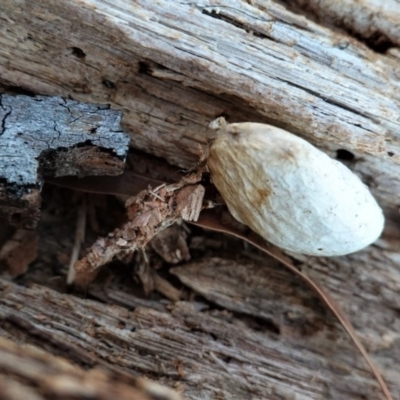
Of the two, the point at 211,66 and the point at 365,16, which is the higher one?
the point at 365,16

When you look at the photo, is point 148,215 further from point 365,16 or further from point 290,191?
point 365,16

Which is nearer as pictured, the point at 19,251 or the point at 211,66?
the point at 211,66

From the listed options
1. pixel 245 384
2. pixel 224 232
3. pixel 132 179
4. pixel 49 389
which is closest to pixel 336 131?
pixel 224 232

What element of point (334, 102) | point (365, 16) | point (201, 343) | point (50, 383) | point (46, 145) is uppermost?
point (365, 16)

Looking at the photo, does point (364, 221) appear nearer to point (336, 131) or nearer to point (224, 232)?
point (336, 131)

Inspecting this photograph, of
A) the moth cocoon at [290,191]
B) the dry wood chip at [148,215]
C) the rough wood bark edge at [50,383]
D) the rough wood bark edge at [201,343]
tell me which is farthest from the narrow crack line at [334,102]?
the rough wood bark edge at [50,383]

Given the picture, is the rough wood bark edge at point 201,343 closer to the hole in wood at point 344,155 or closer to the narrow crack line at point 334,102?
the hole in wood at point 344,155

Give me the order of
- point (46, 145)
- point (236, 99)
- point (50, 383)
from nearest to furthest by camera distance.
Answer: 1. point (50, 383)
2. point (46, 145)
3. point (236, 99)

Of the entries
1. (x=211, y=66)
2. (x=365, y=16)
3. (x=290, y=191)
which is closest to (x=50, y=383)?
(x=290, y=191)

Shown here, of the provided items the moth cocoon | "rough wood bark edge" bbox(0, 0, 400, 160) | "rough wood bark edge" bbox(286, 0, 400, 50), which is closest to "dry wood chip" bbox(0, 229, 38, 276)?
"rough wood bark edge" bbox(0, 0, 400, 160)
